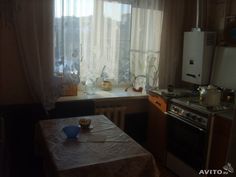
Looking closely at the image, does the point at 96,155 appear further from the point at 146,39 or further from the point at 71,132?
the point at 146,39

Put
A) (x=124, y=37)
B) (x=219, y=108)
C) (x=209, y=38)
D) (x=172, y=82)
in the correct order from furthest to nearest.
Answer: (x=172, y=82) < (x=124, y=37) < (x=209, y=38) < (x=219, y=108)

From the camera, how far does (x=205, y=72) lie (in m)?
3.00

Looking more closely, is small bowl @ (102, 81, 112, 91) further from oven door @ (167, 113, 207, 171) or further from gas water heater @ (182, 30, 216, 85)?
gas water heater @ (182, 30, 216, 85)

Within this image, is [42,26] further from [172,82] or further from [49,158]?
[172,82]

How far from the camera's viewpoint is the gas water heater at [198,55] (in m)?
2.92

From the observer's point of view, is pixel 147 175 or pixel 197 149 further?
pixel 197 149

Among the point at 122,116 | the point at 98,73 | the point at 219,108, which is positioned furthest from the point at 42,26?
the point at 219,108

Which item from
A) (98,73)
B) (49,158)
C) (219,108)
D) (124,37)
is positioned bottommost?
(49,158)

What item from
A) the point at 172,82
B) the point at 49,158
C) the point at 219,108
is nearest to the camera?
the point at 49,158

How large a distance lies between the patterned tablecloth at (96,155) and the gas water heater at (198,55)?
1.53 metres

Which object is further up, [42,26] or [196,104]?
[42,26]

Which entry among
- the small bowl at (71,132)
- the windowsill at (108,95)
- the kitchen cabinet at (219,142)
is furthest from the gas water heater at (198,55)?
the small bowl at (71,132)

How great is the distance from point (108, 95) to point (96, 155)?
1437 millimetres

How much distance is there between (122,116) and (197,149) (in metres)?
0.99
